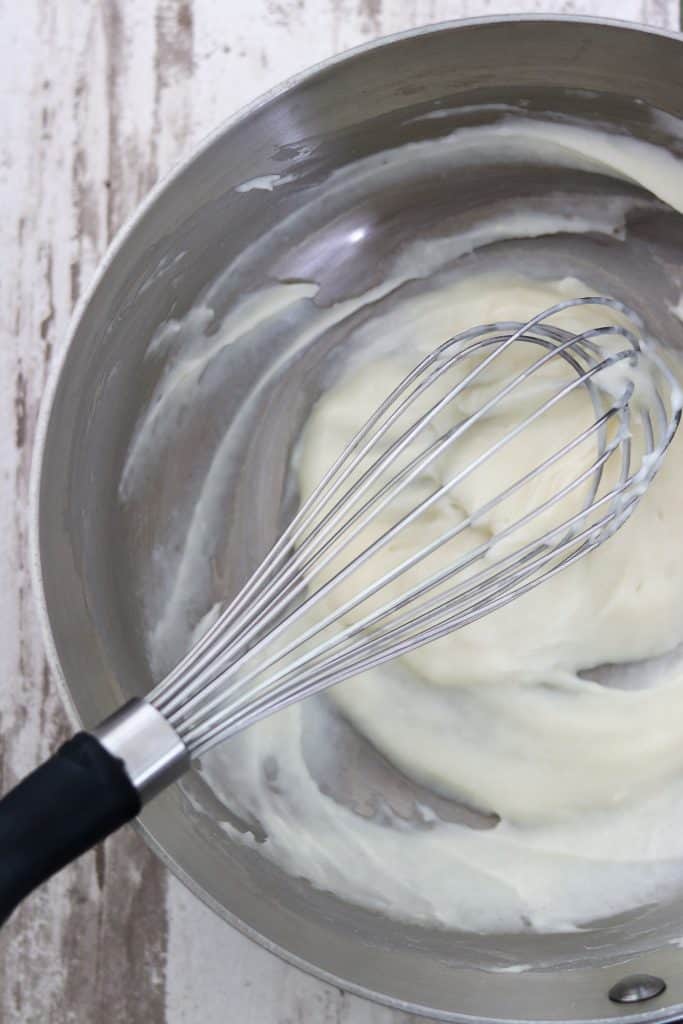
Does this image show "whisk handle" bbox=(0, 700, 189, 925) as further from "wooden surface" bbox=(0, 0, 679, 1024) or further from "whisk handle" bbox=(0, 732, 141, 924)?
"wooden surface" bbox=(0, 0, 679, 1024)

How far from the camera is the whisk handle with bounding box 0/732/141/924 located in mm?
503

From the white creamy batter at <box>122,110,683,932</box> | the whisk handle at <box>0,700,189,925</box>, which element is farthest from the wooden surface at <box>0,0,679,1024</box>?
the whisk handle at <box>0,700,189,925</box>

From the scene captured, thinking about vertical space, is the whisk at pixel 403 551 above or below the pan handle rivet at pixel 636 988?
above

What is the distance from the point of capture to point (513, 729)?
2.89ft

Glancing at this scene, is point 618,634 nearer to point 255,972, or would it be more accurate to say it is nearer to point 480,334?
point 480,334

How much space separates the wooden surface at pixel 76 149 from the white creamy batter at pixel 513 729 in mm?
129

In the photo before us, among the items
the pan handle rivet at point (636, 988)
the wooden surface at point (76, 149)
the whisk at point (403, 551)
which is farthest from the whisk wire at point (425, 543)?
the pan handle rivet at point (636, 988)

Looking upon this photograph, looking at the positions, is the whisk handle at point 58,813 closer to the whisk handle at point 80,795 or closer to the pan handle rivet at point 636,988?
the whisk handle at point 80,795

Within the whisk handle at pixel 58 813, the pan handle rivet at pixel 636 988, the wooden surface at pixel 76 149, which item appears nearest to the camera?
the whisk handle at pixel 58 813

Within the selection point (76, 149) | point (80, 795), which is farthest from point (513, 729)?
point (76, 149)

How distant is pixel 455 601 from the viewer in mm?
750

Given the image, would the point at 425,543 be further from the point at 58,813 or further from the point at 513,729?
the point at 58,813

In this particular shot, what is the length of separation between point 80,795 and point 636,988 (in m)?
0.50

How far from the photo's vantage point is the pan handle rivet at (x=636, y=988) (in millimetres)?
755
